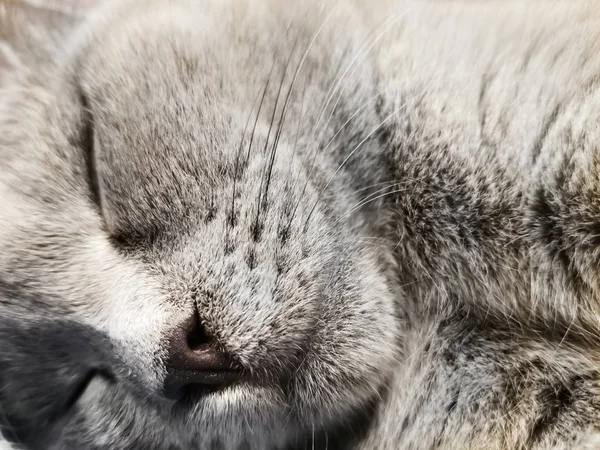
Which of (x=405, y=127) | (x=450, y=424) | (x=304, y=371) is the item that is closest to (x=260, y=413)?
(x=304, y=371)

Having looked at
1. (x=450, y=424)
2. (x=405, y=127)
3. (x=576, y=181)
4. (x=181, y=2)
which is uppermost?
(x=181, y=2)

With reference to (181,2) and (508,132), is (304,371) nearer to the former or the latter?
(508,132)

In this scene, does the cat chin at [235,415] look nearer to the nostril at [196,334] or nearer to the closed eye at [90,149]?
the nostril at [196,334]

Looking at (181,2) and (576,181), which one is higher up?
(181,2)

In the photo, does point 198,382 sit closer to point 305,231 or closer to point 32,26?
point 305,231

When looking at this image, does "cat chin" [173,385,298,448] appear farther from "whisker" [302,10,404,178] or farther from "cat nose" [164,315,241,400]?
"whisker" [302,10,404,178]

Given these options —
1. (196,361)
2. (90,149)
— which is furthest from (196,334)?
(90,149)

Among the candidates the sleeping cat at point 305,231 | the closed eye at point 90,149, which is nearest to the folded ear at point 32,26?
the sleeping cat at point 305,231

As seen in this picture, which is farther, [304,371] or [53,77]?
[53,77]
